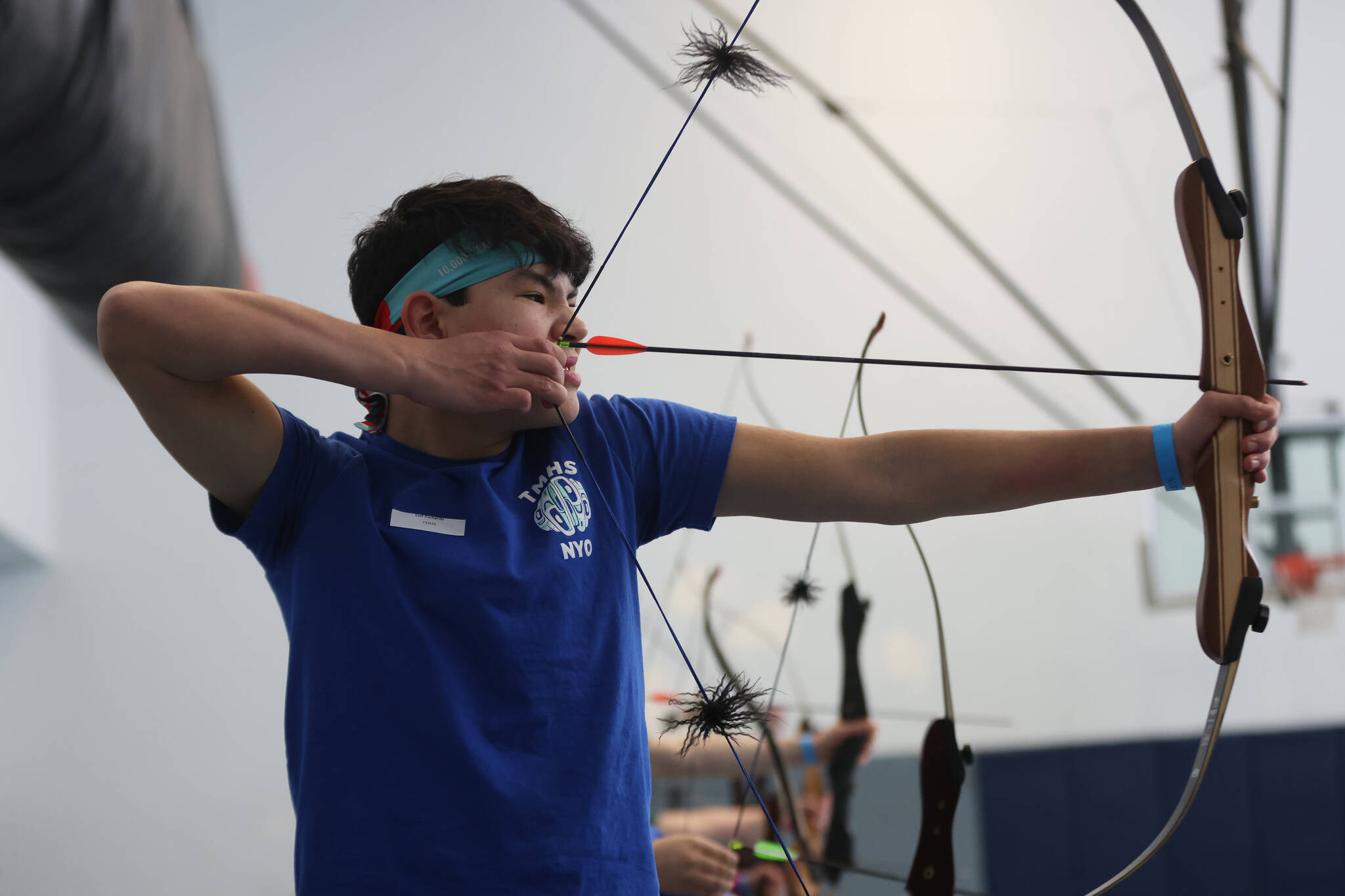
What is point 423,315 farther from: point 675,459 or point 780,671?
point 780,671

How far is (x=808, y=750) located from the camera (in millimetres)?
2146

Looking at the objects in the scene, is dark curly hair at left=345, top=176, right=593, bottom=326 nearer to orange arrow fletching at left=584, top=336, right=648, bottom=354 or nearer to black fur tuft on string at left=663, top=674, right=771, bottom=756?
orange arrow fletching at left=584, top=336, right=648, bottom=354

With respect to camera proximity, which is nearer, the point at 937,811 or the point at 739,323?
the point at 937,811

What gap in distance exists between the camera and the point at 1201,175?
90 cm

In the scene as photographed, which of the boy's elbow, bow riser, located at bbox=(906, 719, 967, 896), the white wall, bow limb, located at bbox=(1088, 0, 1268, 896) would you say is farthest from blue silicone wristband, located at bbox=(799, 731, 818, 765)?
the boy's elbow

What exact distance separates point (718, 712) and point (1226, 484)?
1.51 feet

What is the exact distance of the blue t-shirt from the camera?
0.72 metres

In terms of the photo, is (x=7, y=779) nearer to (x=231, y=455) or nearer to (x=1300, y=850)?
(x=231, y=455)

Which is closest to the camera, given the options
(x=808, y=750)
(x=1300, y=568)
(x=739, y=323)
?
(x=808, y=750)

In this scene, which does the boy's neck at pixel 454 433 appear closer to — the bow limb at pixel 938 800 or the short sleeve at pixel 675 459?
the short sleeve at pixel 675 459

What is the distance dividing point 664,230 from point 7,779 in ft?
6.34

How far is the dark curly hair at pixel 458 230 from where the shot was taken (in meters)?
0.88

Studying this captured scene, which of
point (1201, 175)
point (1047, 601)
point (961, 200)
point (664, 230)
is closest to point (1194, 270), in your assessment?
point (1201, 175)

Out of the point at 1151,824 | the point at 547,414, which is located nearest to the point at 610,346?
the point at 547,414
